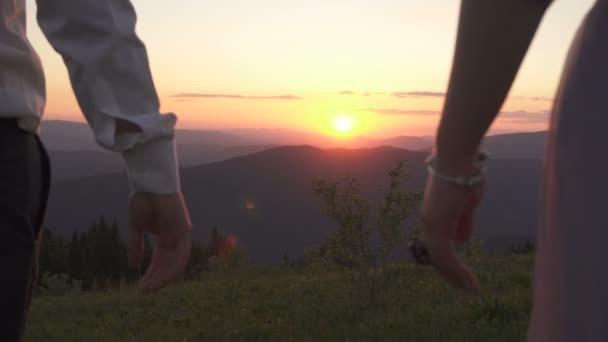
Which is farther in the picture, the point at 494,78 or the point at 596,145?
the point at 494,78

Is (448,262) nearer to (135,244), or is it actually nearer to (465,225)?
(465,225)

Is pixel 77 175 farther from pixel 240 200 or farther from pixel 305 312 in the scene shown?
pixel 305 312

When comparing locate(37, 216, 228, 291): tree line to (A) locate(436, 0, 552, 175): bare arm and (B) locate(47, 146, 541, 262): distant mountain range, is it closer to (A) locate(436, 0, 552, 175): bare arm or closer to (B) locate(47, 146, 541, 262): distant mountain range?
(A) locate(436, 0, 552, 175): bare arm

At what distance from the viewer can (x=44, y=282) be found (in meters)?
19.6

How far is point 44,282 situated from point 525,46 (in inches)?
793

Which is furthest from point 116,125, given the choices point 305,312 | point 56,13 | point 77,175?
point 77,175

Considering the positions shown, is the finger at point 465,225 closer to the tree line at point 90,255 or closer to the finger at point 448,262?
the finger at point 448,262

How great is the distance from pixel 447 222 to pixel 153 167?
0.67 meters

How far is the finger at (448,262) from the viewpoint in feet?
4.64

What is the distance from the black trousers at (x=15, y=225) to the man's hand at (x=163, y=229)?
10.2 inches

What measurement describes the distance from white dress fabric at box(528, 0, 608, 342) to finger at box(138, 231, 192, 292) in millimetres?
777

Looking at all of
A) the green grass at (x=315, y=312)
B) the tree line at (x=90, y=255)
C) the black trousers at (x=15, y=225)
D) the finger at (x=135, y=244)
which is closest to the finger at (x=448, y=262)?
the finger at (x=135, y=244)

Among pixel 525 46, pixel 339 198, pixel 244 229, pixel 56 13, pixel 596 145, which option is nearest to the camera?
pixel 596 145

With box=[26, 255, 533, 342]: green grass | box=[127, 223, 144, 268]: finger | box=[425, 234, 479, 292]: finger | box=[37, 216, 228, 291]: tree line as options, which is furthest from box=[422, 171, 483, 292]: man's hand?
box=[37, 216, 228, 291]: tree line
